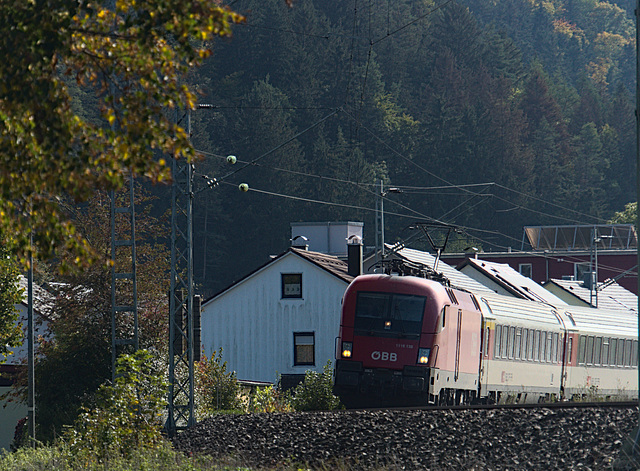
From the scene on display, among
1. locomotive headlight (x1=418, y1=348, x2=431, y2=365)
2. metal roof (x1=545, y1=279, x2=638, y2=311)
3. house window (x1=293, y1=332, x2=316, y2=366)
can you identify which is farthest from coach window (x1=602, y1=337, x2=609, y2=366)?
metal roof (x1=545, y1=279, x2=638, y2=311)

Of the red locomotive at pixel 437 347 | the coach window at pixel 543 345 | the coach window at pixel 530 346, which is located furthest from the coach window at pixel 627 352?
the coach window at pixel 530 346

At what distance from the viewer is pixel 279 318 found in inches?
1647

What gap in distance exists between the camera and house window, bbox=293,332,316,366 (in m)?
41.6

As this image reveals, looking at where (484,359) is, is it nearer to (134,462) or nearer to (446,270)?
(134,462)

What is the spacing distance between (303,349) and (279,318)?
1572 mm

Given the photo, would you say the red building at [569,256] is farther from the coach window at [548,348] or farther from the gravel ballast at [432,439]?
the gravel ballast at [432,439]

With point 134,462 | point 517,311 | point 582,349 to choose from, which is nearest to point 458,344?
point 517,311

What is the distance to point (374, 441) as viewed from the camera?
1742 centimetres

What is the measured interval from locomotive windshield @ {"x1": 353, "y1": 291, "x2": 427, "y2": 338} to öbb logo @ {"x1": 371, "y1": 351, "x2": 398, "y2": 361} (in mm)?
403

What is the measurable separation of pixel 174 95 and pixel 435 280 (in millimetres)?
17329

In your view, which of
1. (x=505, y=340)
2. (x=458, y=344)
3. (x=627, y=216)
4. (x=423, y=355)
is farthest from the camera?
(x=627, y=216)

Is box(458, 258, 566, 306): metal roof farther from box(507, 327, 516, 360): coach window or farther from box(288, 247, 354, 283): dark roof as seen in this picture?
box(507, 327, 516, 360): coach window

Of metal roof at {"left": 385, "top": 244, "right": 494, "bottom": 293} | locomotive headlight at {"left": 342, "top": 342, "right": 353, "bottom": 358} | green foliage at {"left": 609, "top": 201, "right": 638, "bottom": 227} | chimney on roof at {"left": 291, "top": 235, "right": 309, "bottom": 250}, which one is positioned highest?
green foliage at {"left": 609, "top": 201, "right": 638, "bottom": 227}

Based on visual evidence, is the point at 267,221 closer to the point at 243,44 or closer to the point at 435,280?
the point at 243,44
